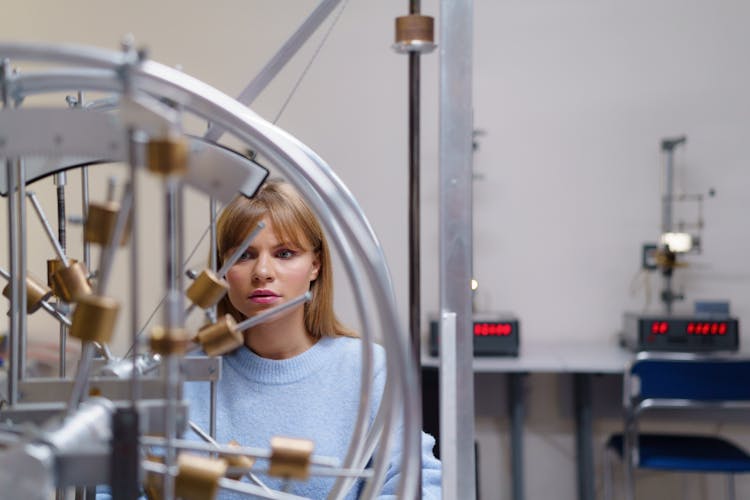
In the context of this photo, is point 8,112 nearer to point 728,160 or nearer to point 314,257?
point 314,257

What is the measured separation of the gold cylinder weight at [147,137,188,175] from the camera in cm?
49

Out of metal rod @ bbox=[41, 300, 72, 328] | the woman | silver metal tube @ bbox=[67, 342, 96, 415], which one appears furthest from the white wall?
silver metal tube @ bbox=[67, 342, 96, 415]

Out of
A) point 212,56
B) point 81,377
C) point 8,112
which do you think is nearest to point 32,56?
point 8,112

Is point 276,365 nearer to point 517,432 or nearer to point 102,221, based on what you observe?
point 102,221

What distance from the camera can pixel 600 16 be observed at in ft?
10.6

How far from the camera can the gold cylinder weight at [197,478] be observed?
54cm

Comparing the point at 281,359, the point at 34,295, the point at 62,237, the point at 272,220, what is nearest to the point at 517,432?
the point at 281,359

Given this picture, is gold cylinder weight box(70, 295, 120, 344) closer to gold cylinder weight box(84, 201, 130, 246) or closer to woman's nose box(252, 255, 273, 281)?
gold cylinder weight box(84, 201, 130, 246)

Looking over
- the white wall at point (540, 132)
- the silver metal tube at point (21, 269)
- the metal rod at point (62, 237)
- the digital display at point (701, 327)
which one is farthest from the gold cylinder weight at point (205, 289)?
the white wall at point (540, 132)

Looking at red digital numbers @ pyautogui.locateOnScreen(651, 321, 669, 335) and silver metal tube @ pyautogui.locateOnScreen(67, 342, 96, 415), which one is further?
red digital numbers @ pyautogui.locateOnScreen(651, 321, 669, 335)

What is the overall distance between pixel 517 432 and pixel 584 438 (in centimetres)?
23

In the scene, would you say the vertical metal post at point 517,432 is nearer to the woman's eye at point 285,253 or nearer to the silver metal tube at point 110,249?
the woman's eye at point 285,253

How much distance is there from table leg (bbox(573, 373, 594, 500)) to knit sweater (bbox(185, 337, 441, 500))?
1.68 meters

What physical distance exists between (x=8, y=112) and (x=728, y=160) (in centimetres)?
305
